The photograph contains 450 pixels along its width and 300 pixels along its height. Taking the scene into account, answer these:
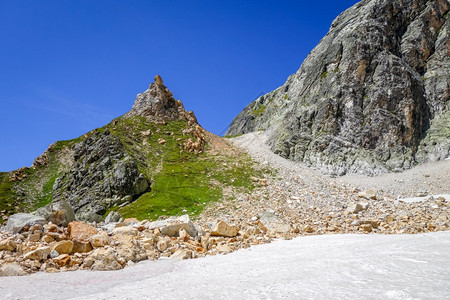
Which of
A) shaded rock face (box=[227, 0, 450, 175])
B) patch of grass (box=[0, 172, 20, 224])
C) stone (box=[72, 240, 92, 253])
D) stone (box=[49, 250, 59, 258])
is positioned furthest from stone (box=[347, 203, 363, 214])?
patch of grass (box=[0, 172, 20, 224])

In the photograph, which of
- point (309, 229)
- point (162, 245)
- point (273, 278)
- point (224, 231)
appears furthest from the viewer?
point (309, 229)

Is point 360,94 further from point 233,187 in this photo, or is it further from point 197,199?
point 197,199

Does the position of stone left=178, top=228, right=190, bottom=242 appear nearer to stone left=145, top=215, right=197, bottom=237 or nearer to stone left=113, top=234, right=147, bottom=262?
stone left=145, top=215, right=197, bottom=237

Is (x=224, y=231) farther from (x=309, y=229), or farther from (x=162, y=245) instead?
(x=309, y=229)

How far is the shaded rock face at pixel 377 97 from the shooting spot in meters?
66.4

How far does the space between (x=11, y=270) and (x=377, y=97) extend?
267 feet

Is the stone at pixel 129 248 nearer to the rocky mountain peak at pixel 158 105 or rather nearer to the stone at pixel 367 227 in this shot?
the stone at pixel 367 227

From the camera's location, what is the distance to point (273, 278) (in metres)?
9.12

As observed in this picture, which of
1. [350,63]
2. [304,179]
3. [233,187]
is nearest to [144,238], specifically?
[233,187]

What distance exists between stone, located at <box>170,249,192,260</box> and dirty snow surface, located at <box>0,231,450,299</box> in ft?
1.92

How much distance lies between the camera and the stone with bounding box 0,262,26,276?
11438 mm

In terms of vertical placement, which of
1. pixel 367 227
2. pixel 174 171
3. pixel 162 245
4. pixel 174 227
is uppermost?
pixel 174 171

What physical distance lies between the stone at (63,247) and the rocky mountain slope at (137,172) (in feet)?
45.6

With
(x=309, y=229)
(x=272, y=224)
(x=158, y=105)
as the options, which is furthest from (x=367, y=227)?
(x=158, y=105)
